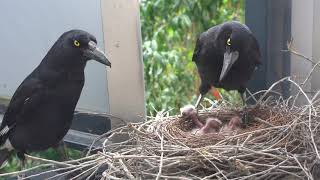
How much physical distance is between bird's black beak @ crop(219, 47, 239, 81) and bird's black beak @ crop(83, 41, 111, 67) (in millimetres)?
426

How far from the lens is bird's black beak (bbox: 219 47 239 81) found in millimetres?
1921

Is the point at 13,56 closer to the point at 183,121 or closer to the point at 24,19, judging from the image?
the point at 24,19

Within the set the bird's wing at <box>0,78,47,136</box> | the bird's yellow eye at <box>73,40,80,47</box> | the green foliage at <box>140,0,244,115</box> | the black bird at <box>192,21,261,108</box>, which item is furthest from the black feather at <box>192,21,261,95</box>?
the green foliage at <box>140,0,244,115</box>

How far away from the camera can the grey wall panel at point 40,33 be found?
2.03 meters

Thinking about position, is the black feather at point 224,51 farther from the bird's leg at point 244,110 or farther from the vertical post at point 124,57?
the vertical post at point 124,57

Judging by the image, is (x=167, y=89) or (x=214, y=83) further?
(x=167, y=89)

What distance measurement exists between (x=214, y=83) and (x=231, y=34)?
0.87 feet

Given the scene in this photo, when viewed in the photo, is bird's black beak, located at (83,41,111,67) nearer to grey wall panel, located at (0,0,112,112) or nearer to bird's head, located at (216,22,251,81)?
grey wall panel, located at (0,0,112,112)

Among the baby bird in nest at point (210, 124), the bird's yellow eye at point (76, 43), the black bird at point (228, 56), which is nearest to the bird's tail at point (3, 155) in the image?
the bird's yellow eye at point (76, 43)

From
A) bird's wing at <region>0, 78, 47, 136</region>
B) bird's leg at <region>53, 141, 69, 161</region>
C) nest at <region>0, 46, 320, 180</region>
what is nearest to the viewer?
nest at <region>0, 46, 320, 180</region>

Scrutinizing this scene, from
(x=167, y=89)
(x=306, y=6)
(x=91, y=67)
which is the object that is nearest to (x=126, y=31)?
(x=91, y=67)

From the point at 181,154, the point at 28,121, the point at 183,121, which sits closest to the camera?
the point at 181,154

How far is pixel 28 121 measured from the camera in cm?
192

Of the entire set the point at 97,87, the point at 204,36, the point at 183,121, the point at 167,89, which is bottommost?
the point at 167,89
